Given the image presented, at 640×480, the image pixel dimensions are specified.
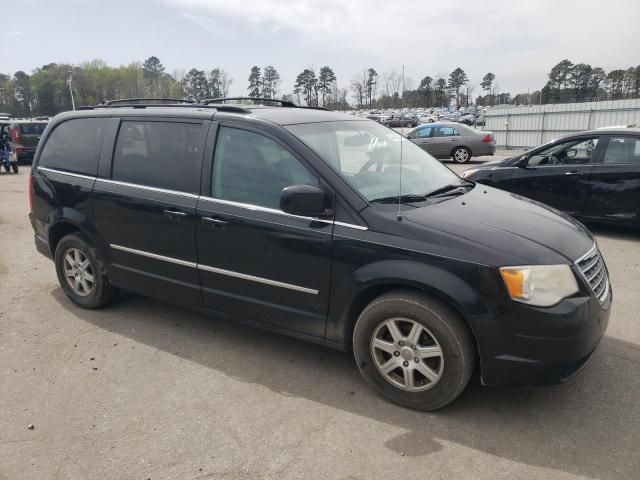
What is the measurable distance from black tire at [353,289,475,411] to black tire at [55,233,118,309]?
2708 millimetres

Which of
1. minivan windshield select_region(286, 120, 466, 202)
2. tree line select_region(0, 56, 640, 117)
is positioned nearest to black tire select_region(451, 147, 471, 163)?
minivan windshield select_region(286, 120, 466, 202)

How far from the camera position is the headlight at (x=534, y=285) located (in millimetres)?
2787

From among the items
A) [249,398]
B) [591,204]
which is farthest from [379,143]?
[591,204]

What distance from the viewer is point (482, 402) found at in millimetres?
3227

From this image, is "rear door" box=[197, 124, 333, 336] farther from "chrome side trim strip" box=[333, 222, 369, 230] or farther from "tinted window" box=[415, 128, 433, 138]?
"tinted window" box=[415, 128, 433, 138]

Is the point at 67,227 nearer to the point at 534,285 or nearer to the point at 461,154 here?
the point at 534,285

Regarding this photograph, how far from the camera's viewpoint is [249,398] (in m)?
3.34

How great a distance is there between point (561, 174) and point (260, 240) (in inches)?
227

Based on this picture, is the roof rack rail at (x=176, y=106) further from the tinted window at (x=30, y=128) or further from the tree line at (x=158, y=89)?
the tree line at (x=158, y=89)

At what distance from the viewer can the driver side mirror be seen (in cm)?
317

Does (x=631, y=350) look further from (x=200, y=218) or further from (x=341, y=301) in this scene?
(x=200, y=218)

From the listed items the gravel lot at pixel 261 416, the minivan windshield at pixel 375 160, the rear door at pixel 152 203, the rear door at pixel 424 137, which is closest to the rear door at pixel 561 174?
the gravel lot at pixel 261 416

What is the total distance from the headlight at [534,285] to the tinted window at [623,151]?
5.31 meters

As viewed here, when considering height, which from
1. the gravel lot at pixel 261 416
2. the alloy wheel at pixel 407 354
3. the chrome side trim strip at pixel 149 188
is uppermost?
the chrome side trim strip at pixel 149 188
